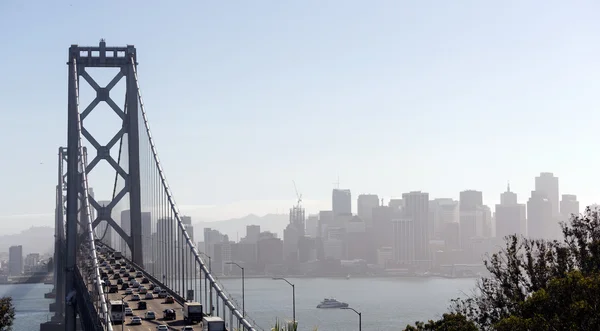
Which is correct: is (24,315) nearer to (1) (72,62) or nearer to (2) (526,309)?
(1) (72,62)

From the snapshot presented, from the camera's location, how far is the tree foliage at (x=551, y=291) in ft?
91.6

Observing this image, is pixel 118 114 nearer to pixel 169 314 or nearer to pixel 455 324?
pixel 169 314

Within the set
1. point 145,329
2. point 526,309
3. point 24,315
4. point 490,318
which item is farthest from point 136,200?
point 24,315

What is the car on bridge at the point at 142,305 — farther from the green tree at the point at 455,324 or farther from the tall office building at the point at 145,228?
the green tree at the point at 455,324

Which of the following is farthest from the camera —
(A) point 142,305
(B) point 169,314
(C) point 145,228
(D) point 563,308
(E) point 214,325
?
(C) point 145,228

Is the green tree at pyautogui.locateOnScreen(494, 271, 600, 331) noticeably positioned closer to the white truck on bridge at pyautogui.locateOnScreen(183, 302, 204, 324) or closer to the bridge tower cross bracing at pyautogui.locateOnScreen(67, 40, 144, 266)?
the white truck on bridge at pyautogui.locateOnScreen(183, 302, 204, 324)

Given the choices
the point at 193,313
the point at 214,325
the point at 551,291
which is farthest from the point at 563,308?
the point at 193,313

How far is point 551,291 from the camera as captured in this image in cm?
2941


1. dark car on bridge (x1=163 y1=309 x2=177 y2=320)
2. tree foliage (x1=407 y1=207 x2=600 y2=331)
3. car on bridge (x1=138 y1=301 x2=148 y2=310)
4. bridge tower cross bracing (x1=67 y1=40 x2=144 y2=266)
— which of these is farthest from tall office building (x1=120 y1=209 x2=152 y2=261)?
tree foliage (x1=407 y1=207 x2=600 y2=331)

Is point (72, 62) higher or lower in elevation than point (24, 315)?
higher

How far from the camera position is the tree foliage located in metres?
27.9

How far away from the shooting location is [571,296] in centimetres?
2859

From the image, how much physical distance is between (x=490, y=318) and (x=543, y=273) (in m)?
2.51

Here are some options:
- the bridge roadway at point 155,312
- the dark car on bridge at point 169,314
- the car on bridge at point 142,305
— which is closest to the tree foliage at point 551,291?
the bridge roadway at point 155,312
